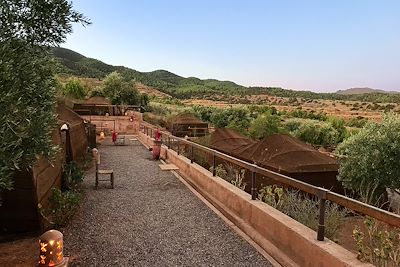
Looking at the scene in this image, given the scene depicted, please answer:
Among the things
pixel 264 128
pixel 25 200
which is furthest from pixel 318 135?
pixel 25 200

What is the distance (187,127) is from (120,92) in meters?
25.3

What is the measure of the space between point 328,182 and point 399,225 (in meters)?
10.7

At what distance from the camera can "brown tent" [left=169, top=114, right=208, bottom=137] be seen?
33156 millimetres

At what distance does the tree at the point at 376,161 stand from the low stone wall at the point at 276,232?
20.5ft

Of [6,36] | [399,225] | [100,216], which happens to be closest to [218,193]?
[100,216]

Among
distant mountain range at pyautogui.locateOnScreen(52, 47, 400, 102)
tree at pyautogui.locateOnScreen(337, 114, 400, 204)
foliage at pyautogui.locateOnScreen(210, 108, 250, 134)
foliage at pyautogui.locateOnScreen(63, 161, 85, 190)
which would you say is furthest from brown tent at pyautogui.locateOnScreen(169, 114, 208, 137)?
distant mountain range at pyautogui.locateOnScreen(52, 47, 400, 102)

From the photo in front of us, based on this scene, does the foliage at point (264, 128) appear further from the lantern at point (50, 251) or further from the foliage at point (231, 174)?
the lantern at point (50, 251)

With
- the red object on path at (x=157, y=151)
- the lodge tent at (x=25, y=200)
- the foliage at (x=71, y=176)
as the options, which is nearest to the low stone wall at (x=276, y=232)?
the foliage at (x=71, y=176)

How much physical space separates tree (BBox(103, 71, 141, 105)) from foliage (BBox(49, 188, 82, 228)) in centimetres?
4811

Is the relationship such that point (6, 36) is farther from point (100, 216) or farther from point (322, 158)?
point (322, 158)

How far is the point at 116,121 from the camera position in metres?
35.8

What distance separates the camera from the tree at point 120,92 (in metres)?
55.4

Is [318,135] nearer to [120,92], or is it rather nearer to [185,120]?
[185,120]

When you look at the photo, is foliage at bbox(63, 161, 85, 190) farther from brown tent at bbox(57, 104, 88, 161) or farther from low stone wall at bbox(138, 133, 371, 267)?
brown tent at bbox(57, 104, 88, 161)
